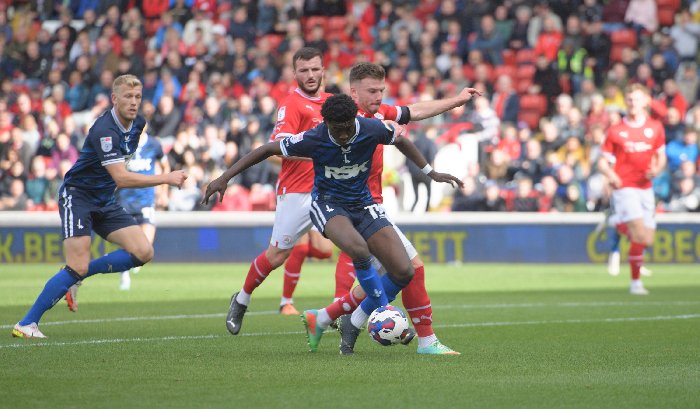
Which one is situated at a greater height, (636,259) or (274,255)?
(274,255)

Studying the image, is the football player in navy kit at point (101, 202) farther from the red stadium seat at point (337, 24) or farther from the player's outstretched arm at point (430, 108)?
the red stadium seat at point (337, 24)

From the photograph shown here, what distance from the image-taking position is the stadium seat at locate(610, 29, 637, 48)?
2500 centimetres

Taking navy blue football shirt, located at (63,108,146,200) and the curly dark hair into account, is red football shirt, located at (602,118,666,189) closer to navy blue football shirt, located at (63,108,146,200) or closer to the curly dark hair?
navy blue football shirt, located at (63,108,146,200)

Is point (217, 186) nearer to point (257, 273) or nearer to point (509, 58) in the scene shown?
point (257, 273)

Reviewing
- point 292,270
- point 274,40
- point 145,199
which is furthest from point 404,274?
point 274,40

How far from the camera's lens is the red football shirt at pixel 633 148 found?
53.4ft

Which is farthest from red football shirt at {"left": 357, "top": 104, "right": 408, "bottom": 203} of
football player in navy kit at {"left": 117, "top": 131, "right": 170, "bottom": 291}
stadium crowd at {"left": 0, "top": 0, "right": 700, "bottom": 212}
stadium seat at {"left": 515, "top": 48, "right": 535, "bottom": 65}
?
stadium seat at {"left": 515, "top": 48, "right": 535, "bottom": 65}

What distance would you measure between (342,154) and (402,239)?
0.72 metres

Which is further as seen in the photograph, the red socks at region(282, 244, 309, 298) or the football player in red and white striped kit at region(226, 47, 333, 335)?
the red socks at region(282, 244, 309, 298)

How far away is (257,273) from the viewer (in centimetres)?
1046

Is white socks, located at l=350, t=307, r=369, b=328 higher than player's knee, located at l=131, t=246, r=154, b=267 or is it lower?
lower

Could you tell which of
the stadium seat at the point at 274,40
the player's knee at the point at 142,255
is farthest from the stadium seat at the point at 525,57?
the player's knee at the point at 142,255

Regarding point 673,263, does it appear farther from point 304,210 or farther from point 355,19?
point 304,210

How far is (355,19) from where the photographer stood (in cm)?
2747
